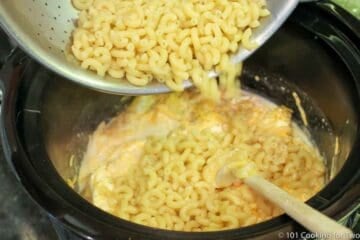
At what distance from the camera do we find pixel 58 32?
122cm

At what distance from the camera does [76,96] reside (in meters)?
1.48

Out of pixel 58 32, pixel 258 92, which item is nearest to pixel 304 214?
pixel 58 32

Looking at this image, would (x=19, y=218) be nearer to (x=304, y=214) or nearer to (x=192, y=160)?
(x=192, y=160)

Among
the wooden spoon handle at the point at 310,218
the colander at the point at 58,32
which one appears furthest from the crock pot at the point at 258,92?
the colander at the point at 58,32

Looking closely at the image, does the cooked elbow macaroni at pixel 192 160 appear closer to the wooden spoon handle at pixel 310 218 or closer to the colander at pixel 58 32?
the wooden spoon handle at pixel 310 218

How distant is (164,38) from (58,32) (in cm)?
24

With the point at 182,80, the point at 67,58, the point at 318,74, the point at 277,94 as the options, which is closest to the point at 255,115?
the point at 277,94

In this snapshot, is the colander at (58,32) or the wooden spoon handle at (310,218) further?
the colander at (58,32)

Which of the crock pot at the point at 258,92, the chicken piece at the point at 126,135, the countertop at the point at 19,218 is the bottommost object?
the countertop at the point at 19,218

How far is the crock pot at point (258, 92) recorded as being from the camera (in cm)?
104

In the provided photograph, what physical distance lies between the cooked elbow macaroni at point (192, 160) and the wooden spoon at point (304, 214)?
93 millimetres

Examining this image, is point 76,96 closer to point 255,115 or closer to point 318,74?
point 255,115

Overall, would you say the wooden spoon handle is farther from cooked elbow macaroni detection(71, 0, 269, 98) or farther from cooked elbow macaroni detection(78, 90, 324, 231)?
cooked elbow macaroni detection(71, 0, 269, 98)

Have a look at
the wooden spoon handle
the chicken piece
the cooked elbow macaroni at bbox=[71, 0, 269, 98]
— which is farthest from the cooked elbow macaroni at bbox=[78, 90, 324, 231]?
the cooked elbow macaroni at bbox=[71, 0, 269, 98]
